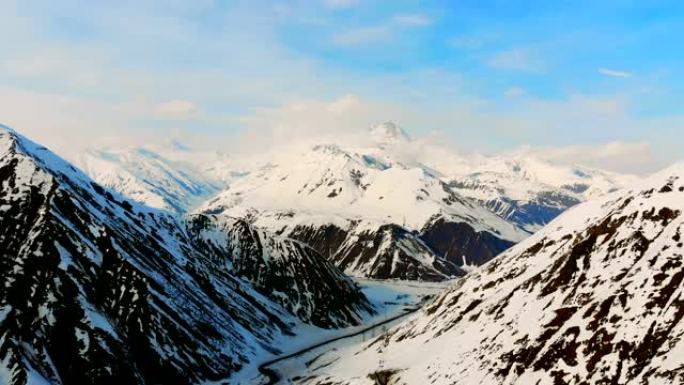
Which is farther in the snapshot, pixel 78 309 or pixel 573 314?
pixel 78 309

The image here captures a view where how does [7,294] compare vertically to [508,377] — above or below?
A: above

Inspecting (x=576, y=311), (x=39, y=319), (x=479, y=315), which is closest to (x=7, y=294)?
(x=39, y=319)

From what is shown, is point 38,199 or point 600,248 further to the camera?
point 38,199

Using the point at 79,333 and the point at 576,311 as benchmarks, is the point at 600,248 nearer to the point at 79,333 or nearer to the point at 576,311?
the point at 576,311

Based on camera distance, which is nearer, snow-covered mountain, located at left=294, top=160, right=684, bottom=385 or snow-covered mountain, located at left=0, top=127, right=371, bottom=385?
snow-covered mountain, located at left=294, top=160, right=684, bottom=385

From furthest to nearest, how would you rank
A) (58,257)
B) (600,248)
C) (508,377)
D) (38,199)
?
1. (38,199)
2. (58,257)
3. (600,248)
4. (508,377)

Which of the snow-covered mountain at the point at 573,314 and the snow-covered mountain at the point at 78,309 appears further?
the snow-covered mountain at the point at 78,309

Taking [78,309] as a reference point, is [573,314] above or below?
below

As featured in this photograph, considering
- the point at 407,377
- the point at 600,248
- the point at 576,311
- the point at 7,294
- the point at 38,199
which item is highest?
the point at 38,199
